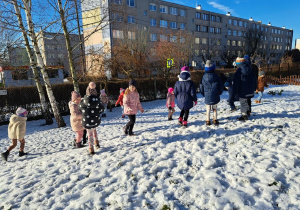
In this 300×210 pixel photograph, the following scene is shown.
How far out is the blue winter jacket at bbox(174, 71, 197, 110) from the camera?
492cm

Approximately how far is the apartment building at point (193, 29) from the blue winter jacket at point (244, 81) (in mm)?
18273

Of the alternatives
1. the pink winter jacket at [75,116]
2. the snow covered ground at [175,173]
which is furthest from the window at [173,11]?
the pink winter jacket at [75,116]

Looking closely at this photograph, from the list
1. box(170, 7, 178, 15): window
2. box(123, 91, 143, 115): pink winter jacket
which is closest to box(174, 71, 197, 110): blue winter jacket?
box(123, 91, 143, 115): pink winter jacket

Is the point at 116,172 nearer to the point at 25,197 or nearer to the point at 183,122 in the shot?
the point at 25,197

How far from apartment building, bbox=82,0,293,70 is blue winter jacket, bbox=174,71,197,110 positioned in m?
18.0

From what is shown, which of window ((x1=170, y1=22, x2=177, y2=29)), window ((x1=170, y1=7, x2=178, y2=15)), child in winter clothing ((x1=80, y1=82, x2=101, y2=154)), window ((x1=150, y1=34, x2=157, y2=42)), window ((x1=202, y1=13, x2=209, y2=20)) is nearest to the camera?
child in winter clothing ((x1=80, y1=82, x2=101, y2=154))

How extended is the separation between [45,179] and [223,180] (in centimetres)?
310

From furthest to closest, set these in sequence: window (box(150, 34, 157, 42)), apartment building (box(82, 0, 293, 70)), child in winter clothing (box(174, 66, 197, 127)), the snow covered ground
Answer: window (box(150, 34, 157, 42)), apartment building (box(82, 0, 293, 70)), child in winter clothing (box(174, 66, 197, 127)), the snow covered ground

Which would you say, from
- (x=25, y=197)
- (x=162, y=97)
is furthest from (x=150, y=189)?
(x=162, y=97)

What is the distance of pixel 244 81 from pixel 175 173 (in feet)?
11.7

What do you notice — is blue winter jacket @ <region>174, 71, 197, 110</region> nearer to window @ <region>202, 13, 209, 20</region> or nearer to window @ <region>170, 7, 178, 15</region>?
window @ <region>170, 7, 178, 15</region>

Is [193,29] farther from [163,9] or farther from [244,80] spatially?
[244,80]

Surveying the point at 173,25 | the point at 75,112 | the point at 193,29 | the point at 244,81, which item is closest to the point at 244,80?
the point at 244,81

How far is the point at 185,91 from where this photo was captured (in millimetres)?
4988
